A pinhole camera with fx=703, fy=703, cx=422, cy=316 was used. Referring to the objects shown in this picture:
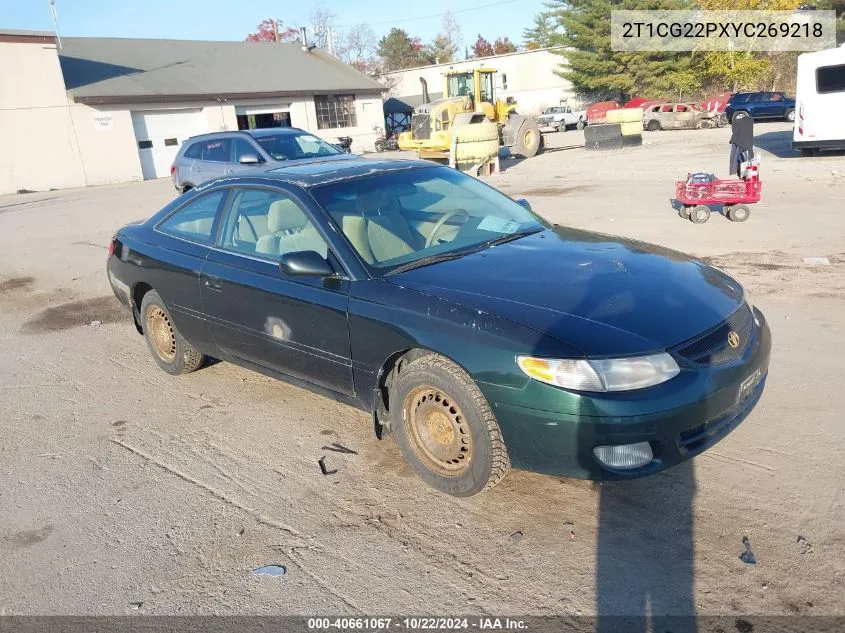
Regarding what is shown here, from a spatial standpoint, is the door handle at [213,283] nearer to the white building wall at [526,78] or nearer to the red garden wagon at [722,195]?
the red garden wagon at [722,195]

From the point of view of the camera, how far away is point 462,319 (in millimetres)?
3312

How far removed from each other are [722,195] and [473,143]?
9044mm

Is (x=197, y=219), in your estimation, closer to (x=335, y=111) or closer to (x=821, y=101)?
(x=821, y=101)

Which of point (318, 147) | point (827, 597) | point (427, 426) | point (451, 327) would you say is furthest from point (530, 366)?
point (318, 147)

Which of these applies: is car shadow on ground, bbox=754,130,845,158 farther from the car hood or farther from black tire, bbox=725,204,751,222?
the car hood

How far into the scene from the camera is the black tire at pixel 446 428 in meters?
3.25

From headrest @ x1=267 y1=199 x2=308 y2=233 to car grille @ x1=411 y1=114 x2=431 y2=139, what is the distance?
20.2 m

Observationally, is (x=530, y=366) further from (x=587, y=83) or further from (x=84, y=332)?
(x=587, y=83)

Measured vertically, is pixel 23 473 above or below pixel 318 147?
below

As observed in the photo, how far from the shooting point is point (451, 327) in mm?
3318

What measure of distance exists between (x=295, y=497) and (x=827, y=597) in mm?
2417

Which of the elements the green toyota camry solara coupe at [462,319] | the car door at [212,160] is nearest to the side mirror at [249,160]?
the car door at [212,160]

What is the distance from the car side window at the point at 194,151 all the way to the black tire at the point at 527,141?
12709mm

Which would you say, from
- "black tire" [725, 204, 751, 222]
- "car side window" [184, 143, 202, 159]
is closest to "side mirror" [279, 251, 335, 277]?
"black tire" [725, 204, 751, 222]
